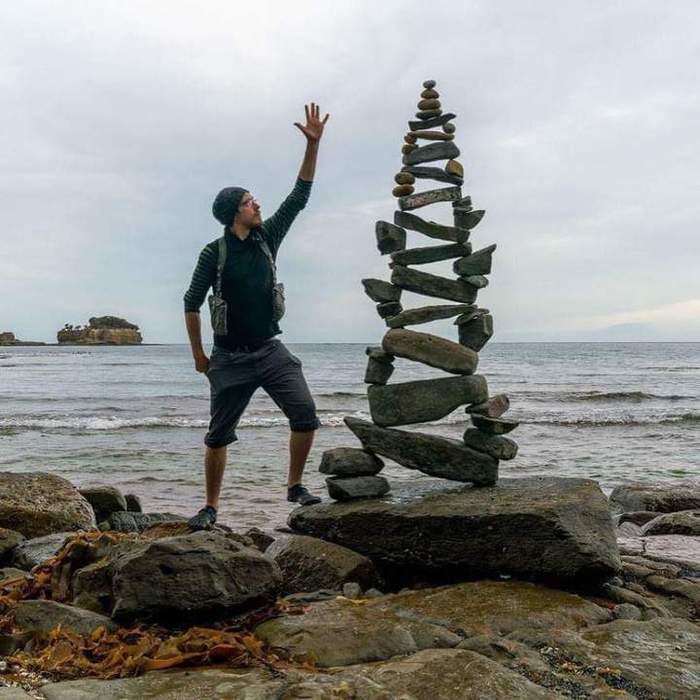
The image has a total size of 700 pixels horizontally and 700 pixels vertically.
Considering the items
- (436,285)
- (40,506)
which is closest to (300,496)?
(436,285)

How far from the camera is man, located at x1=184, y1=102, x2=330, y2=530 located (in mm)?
7195

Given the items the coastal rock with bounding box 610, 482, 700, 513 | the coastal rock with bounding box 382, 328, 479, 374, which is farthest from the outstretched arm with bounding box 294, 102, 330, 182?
the coastal rock with bounding box 610, 482, 700, 513

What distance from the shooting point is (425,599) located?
5.63 m

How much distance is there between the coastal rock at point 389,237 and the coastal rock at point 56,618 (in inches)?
164

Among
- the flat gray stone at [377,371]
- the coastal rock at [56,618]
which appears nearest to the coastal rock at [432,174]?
the flat gray stone at [377,371]

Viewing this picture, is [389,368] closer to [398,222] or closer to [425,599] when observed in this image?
[398,222]

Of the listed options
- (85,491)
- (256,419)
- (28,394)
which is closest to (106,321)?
(28,394)

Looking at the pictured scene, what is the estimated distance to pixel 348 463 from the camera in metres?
7.36

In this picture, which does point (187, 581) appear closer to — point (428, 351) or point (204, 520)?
point (204, 520)

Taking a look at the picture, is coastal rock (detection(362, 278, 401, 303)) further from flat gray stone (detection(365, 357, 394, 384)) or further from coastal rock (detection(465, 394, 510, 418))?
coastal rock (detection(465, 394, 510, 418))

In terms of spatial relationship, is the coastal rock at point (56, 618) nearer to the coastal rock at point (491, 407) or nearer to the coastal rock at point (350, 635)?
the coastal rock at point (350, 635)

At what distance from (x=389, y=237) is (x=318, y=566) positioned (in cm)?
310

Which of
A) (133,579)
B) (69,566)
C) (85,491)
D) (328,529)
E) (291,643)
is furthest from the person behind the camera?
(85,491)

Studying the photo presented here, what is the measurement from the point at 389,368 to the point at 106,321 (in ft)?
522
